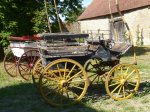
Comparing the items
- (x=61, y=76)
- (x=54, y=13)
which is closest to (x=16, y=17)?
(x=54, y=13)

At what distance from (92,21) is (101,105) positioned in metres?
24.5

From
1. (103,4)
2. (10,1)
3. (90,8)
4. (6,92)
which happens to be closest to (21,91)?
(6,92)

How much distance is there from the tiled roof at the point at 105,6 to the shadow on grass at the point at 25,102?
51.4ft

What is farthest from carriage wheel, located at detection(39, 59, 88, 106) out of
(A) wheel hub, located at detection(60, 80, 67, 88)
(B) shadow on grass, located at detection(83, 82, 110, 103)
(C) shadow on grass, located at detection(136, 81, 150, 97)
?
(C) shadow on grass, located at detection(136, 81, 150, 97)

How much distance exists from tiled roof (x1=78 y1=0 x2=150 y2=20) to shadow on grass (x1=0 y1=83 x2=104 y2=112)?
15679 mm

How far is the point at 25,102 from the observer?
686 cm

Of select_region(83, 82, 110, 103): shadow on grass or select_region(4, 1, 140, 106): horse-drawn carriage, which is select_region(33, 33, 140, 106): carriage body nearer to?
select_region(4, 1, 140, 106): horse-drawn carriage

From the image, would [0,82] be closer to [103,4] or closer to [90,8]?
[103,4]

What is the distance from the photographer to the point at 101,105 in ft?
21.0

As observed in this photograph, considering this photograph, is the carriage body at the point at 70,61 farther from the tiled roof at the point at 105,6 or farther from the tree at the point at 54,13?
the tiled roof at the point at 105,6

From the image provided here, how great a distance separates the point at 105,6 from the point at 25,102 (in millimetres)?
22414

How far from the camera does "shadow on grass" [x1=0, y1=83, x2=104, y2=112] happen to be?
6.26 m

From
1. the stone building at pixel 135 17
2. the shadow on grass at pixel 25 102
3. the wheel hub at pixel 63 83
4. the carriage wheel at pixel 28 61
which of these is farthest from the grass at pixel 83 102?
the stone building at pixel 135 17

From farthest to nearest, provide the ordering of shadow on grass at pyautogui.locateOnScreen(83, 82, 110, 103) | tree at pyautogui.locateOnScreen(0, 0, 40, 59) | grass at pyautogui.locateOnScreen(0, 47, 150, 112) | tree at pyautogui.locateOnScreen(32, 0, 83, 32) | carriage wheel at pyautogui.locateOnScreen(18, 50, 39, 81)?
1. tree at pyautogui.locateOnScreen(32, 0, 83, 32)
2. tree at pyautogui.locateOnScreen(0, 0, 40, 59)
3. carriage wheel at pyautogui.locateOnScreen(18, 50, 39, 81)
4. shadow on grass at pyautogui.locateOnScreen(83, 82, 110, 103)
5. grass at pyautogui.locateOnScreen(0, 47, 150, 112)
